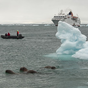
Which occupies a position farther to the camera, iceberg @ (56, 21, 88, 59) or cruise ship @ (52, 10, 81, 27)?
cruise ship @ (52, 10, 81, 27)

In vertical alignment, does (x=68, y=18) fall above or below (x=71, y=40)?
above

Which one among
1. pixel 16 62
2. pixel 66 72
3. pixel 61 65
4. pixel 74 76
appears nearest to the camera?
pixel 74 76

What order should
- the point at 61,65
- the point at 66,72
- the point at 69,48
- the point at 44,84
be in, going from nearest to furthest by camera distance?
the point at 44,84
the point at 66,72
the point at 61,65
the point at 69,48

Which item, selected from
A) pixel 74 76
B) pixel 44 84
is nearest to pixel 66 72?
pixel 74 76

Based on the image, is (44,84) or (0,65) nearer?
(44,84)

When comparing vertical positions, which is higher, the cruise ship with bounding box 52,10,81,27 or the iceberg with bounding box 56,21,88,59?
the cruise ship with bounding box 52,10,81,27

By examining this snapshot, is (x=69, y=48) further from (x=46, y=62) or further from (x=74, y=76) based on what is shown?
(x=74, y=76)

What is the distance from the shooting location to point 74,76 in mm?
18156

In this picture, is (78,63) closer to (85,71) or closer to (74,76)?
(85,71)

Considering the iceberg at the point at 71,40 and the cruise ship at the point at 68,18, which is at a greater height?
the cruise ship at the point at 68,18

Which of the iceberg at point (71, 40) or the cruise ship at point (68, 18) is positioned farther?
the cruise ship at point (68, 18)

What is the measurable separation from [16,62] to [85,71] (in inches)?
318

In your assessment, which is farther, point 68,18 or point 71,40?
point 68,18

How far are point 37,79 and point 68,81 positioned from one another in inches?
97.4
